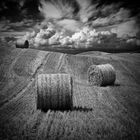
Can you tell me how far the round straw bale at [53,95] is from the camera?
19.8 ft

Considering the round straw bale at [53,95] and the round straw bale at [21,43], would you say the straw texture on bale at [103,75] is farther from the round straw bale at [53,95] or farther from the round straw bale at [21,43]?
the round straw bale at [21,43]

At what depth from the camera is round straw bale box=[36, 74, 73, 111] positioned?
6.02 meters

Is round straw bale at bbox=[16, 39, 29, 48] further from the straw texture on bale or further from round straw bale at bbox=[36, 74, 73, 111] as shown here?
round straw bale at bbox=[36, 74, 73, 111]

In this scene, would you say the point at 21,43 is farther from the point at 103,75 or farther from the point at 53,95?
the point at 53,95

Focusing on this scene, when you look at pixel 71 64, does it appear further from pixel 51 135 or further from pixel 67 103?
pixel 51 135

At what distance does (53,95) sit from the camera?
19.8 ft

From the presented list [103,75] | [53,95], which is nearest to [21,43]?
[103,75]

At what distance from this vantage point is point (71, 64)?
A: 1777cm

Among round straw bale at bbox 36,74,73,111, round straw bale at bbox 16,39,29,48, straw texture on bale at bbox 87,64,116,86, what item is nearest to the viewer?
round straw bale at bbox 36,74,73,111

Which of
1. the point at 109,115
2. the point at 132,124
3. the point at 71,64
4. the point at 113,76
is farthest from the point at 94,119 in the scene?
the point at 71,64

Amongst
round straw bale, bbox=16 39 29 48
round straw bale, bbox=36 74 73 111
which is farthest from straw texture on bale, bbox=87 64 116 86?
round straw bale, bbox=16 39 29 48

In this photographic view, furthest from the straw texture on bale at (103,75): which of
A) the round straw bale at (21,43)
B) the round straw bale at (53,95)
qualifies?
the round straw bale at (21,43)

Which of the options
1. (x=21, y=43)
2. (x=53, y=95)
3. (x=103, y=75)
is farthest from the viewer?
(x=21, y=43)

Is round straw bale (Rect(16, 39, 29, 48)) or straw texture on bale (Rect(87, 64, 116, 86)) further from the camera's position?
round straw bale (Rect(16, 39, 29, 48))
